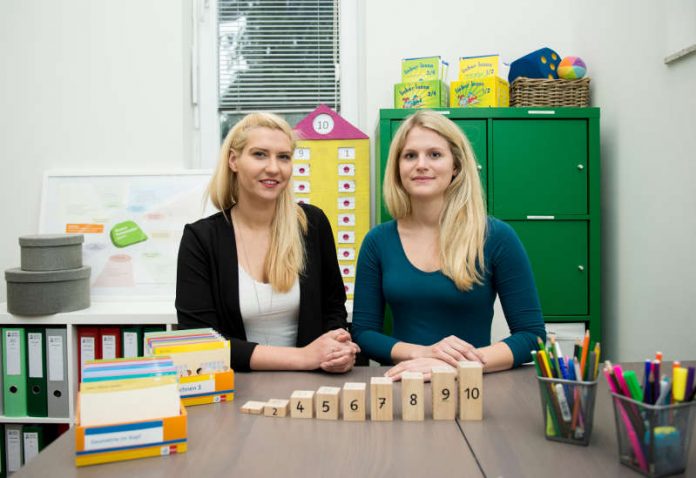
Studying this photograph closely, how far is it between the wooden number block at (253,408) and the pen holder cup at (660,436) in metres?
0.61

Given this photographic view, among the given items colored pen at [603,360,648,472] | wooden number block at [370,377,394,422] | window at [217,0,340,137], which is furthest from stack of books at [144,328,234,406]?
window at [217,0,340,137]

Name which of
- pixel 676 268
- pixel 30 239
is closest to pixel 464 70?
pixel 676 268

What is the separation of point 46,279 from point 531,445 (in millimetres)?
2116

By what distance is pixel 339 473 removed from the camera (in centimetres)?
79

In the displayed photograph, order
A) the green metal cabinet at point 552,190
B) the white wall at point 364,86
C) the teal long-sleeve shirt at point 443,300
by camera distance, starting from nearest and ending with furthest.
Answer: the teal long-sleeve shirt at point 443,300, the white wall at point 364,86, the green metal cabinet at point 552,190

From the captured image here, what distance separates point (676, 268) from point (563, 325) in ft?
2.09

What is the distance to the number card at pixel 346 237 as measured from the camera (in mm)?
2773

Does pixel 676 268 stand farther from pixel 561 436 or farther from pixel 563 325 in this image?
pixel 561 436

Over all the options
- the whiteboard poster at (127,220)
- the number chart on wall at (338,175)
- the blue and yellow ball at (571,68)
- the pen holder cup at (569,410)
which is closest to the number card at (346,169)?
the number chart on wall at (338,175)

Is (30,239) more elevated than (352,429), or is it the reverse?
(30,239)

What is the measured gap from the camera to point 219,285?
1621mm

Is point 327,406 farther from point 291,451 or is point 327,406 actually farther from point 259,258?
point 259,258

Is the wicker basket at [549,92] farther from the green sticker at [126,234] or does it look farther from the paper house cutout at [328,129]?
the green sticker at [126,234]

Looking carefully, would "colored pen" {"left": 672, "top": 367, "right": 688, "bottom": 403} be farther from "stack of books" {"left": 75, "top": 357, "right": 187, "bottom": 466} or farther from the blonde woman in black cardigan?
the blonde woman in black cardigan
